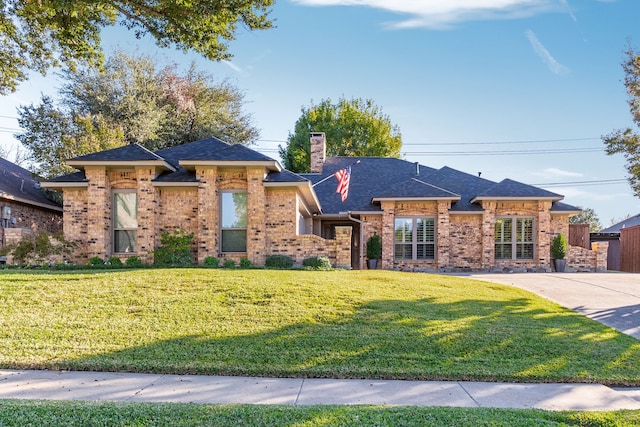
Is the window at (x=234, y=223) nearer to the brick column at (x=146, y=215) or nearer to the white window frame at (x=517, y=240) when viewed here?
the brick column at (x=146, y=215)

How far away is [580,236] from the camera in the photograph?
2227 centimetres

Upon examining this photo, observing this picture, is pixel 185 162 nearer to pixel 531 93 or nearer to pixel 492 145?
pixel 531 93

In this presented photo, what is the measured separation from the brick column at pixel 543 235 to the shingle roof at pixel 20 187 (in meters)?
21.7

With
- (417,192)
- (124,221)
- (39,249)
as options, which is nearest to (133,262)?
(124,221)

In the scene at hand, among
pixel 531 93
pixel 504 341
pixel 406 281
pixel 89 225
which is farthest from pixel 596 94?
pixel 89 225

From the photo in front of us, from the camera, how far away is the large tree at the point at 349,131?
126 ft

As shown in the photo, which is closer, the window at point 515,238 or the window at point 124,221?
the window at point 124,221

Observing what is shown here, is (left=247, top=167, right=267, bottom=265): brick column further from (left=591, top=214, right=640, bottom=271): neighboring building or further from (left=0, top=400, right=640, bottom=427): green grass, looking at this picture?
(left=591, top=214, right=640, bottom=271): neighboring building

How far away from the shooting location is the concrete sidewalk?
454 cm

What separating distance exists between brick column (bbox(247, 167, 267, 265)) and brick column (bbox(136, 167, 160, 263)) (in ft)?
10.2

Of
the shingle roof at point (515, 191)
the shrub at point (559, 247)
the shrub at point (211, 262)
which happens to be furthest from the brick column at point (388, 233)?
the shrub at point (211, 262)

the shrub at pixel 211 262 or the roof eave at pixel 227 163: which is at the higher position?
the roof eave at pixel 227 163

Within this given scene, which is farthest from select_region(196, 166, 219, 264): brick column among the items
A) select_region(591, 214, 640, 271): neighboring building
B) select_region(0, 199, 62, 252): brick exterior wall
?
select_region(591, 214, 640, 271): neighboring building

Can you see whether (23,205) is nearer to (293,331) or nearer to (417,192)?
(417,192)
